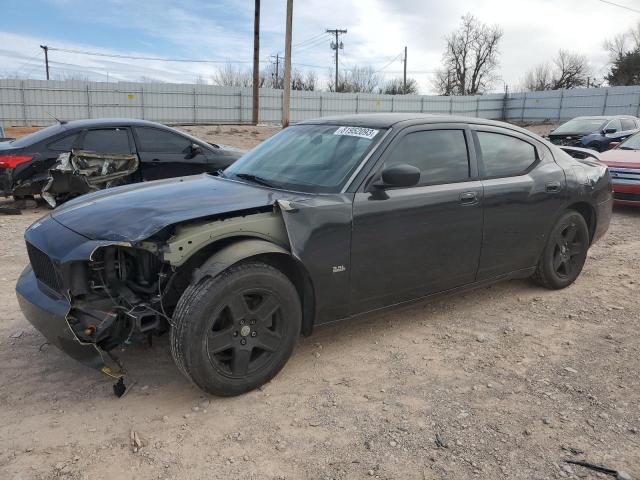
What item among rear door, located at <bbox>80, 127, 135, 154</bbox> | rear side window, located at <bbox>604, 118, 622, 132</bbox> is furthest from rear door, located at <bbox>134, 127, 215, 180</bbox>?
rear side window, located at <bbox>604, 118, 622, 132</bbox>

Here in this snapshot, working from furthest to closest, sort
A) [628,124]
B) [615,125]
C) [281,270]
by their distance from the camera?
1. [628,124]
2. [615,125]
3. [281,270]

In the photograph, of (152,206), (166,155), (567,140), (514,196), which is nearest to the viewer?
(152,206)

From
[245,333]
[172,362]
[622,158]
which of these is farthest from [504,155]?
[622,158]

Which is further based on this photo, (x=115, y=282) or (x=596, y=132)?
(x=596, y=132)

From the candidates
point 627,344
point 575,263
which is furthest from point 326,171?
point 575,263

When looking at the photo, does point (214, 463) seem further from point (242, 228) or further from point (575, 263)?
point (575, 263)

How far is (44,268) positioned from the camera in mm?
3203

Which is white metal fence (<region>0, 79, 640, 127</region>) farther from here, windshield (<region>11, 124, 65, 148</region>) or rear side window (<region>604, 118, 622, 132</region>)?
windshield (<region>11, 124, 65, 148</region>)

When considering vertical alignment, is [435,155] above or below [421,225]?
above

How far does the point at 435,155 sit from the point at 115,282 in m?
2.42

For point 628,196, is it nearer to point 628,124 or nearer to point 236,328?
point 236,328

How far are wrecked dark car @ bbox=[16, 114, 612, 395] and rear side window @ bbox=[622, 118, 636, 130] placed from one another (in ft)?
44.3

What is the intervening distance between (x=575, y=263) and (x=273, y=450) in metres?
3.80

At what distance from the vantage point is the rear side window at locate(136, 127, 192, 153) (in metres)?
8.24
